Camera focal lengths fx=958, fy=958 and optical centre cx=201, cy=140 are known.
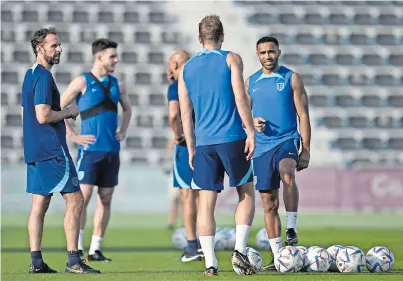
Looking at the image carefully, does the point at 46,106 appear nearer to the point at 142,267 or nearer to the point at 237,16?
the point at 142,267

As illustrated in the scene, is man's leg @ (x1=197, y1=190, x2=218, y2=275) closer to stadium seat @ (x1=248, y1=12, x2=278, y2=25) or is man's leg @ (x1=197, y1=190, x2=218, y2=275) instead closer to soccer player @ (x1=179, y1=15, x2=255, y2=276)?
soccer player @ (x1=179, y1=15, x2=255, y2=276)

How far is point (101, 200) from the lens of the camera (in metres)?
11.2

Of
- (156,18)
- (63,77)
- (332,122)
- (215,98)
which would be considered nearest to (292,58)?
(332,122)

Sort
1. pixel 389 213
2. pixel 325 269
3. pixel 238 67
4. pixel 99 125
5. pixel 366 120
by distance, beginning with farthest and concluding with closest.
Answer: pixel 366 120 → pixel 389 213 → pixel 99 125 → pixel 325 269 → pixel 238 67

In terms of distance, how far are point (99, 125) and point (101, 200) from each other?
0.90 metres

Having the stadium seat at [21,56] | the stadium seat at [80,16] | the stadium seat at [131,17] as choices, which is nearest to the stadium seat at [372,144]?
the stadium seat at [131,17]

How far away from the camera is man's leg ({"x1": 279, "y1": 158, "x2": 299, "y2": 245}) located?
932cm

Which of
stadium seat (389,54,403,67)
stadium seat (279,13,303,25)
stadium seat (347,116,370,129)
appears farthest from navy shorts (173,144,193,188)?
stadium seat (389,54,403,67)

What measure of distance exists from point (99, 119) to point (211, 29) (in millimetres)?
3238

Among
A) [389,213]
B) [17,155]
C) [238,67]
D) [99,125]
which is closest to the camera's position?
[238,67]

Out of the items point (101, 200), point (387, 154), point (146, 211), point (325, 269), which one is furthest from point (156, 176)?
point (325, 269)

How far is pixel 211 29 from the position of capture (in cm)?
814

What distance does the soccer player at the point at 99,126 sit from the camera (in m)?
11.0

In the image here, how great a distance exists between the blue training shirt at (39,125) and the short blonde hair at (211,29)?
149 centimetres
